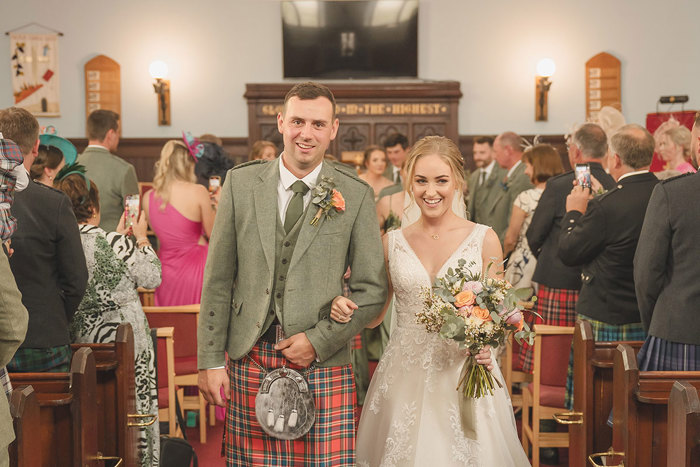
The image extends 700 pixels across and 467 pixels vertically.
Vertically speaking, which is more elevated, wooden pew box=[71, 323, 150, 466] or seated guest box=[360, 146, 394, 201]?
seated guest box=[360, 146, 394, 201]

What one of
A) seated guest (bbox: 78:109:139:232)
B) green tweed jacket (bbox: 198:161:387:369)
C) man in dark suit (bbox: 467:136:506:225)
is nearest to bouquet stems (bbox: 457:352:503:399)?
green tweed jacket (bbox: 198:161:387:369)

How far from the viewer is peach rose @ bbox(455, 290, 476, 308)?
2662 mm

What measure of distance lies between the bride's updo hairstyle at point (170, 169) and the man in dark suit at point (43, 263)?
1937 millimetres

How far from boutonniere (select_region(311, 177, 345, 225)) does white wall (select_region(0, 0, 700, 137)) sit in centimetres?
923

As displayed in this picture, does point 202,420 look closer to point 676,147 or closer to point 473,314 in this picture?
point 473,314

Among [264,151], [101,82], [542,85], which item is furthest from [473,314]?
[101,82]

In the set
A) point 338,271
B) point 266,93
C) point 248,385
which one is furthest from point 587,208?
point 266,93

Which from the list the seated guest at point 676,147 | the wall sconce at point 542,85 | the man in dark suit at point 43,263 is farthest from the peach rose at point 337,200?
the wall sconce at point 542,85

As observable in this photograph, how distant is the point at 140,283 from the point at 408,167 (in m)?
1.56

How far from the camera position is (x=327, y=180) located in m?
2.55

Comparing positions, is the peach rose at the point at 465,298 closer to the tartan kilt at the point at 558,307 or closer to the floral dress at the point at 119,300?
the floral dress at the point at 119,300

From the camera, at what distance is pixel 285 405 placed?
2.44 m

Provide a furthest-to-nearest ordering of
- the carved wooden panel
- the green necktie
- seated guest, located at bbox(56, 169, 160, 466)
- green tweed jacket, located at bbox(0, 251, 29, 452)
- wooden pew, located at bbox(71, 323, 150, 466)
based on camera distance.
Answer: the carved wooden panel, seated guest, located at bbox(56, 169, 160, 466), wooden pew, located at bbox(71, 323, 150, 466), the green necktie, green tweed jacket, located at bbox(0, 251, 29, 452)

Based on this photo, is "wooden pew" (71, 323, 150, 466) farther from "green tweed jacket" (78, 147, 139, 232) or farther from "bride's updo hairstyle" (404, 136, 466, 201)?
"green tweed jacket" (78, 147, 139, 232)
